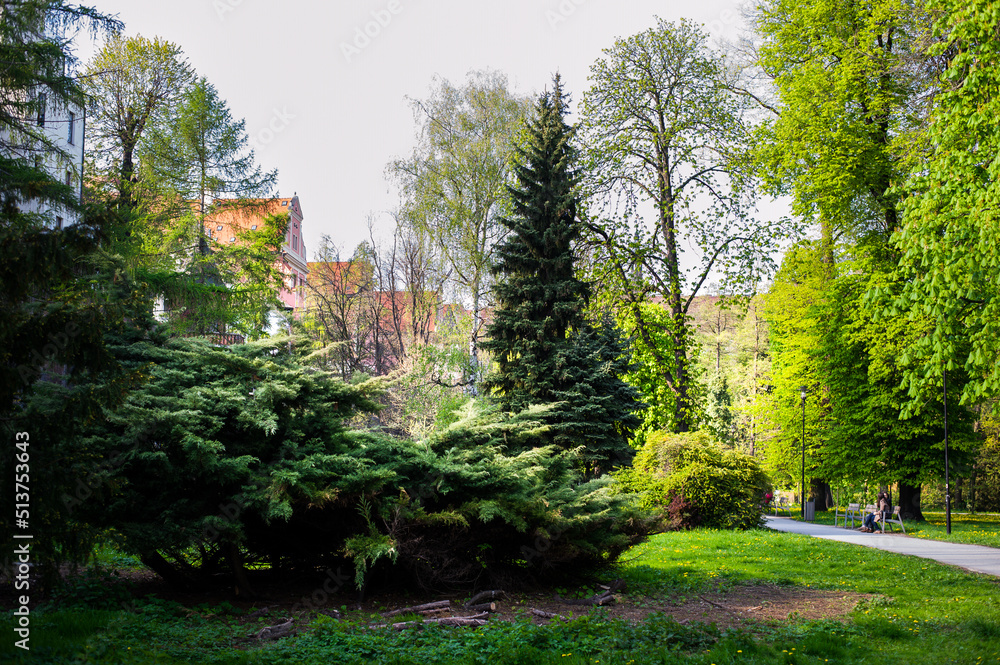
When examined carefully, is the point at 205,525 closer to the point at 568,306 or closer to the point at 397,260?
the point at 568,306

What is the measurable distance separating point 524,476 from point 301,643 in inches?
125

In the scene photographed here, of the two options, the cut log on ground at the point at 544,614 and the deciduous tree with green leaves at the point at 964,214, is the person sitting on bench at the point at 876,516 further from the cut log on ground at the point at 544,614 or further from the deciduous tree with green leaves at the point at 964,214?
the cut log on ground at the point at 544,614

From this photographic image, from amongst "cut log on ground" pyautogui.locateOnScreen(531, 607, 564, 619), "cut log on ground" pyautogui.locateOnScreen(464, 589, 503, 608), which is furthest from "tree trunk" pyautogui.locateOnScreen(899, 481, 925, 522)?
"cut log on ground" pyautogui.locateOnScreen(531, 607, 564, 619)

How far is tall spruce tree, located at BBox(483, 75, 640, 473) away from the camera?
49.5 ft

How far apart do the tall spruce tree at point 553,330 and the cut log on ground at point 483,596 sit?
22.0ft

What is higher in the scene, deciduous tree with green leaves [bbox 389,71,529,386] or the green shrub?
deciduous tree with green leaves [bbox 389,71,529,386]

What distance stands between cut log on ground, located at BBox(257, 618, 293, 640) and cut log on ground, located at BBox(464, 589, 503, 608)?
1934mm

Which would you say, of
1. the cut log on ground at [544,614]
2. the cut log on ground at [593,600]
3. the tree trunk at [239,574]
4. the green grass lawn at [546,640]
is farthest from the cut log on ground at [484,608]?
the tree trunk at [239,574]

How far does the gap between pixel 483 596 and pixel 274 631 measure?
2.40 meters

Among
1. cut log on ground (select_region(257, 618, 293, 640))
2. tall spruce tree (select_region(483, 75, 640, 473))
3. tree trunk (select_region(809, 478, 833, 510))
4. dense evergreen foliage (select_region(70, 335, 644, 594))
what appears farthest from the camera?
tree trunk (select_region(809, 478, 833, 510))

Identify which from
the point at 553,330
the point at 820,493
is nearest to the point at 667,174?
the point at 553,330

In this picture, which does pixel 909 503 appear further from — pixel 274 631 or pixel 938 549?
pixel 274 631

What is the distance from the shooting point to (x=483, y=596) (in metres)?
7.80

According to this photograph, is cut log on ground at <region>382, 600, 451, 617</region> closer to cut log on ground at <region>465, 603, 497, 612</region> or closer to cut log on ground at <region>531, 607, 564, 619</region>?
cut log on ground at <region>465, 603, 497, 612</region>
